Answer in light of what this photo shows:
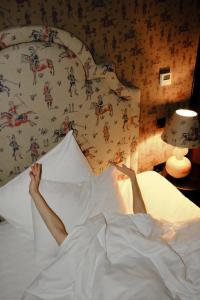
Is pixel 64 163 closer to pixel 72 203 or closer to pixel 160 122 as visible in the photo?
pixel 72 203

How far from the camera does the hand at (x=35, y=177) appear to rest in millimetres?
1551

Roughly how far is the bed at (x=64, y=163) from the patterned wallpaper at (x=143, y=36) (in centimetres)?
10

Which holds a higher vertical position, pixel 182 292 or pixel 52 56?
pixel 52 56

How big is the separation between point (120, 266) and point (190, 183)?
41.9 inches

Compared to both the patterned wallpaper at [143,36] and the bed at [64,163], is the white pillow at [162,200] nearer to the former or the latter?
the bed at [64,163]

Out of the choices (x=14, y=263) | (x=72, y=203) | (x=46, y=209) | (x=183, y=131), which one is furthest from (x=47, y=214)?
(x=183, y=131)

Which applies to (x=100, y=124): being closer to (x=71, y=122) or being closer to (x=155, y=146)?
(x=71, y=122)

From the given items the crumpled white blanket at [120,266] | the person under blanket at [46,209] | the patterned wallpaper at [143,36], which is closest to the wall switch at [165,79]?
the patterned wallpaper at [143,36]

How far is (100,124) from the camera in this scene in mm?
1874

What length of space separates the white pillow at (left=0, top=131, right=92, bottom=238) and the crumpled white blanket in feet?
1.09

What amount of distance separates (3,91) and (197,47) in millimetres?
1421

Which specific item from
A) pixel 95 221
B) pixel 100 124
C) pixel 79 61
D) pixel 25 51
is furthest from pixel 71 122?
pixel 95 221

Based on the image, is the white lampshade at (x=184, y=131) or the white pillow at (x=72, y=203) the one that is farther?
the white lampshade at (x=184, y=131)

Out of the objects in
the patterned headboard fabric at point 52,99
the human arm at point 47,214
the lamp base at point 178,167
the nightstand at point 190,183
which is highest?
the patterned headboard fabric at point 52,99
